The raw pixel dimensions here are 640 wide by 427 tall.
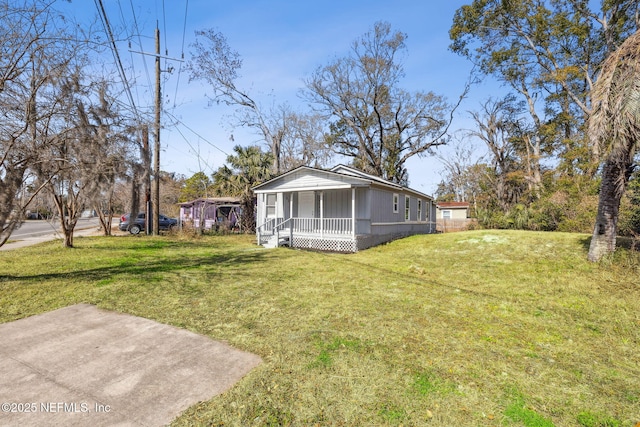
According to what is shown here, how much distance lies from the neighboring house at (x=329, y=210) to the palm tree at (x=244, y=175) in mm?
3966

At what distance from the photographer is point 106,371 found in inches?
133

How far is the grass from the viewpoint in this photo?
9.47 ft

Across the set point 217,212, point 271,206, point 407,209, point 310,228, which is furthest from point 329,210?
point 217,212

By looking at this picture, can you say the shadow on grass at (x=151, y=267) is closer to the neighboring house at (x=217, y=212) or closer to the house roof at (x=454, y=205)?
the neighboring house at (x=217, y=212)

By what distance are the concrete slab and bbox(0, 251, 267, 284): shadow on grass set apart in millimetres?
3213

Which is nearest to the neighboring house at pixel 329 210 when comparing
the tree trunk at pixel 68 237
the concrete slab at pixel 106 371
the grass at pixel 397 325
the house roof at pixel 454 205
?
the grass at pixel 397 325

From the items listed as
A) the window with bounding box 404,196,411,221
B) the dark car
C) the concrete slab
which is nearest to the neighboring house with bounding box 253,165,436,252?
the window with bounding box 404,196,411,221

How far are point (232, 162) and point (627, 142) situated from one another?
20449 millimetres

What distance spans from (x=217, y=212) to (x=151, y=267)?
18.9 m

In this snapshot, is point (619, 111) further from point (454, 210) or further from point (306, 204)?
point (454, 210)

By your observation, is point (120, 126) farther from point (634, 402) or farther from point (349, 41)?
point (349, 41)

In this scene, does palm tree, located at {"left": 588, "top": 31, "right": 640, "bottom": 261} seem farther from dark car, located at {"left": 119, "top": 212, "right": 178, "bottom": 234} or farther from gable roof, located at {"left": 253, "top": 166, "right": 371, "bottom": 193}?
dark car, located at {"left": 119, "top": 212, "right": 178, "bottom": 234}

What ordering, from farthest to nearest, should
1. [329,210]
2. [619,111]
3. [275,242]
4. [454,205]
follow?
[454,205], [329,210], [275,242], [619,111]

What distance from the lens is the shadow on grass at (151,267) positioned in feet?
24.9
